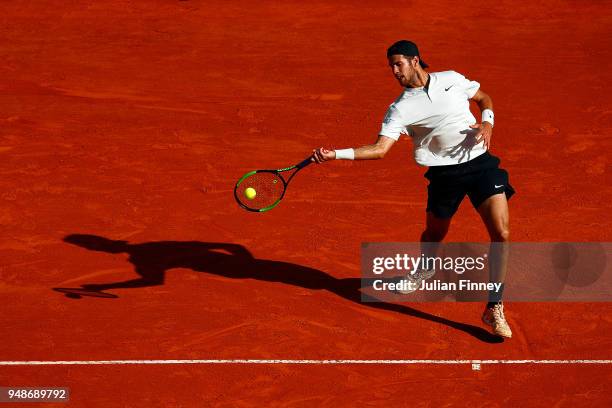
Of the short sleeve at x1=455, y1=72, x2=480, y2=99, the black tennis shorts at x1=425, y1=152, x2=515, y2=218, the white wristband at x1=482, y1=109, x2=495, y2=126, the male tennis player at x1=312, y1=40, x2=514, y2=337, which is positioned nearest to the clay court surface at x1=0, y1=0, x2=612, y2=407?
the male tennis player at x1=312, y1=40, x2=514, y2=337

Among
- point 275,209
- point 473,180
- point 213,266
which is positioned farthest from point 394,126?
point 275,209

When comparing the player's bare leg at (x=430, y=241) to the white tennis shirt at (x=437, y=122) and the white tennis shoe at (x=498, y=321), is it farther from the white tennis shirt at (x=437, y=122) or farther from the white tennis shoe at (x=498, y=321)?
the white tennis shoe at (x=498, y=321)

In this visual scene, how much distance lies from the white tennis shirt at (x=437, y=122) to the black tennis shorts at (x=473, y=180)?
0.24 ft

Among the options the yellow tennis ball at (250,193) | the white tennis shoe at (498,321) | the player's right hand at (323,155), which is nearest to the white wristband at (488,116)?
the player's right hand at (323,155)

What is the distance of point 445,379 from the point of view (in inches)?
320

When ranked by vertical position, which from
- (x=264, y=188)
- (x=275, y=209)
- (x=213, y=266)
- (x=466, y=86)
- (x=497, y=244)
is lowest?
(x=213, y=266)

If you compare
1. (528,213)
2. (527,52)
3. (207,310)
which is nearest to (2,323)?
(207,310)

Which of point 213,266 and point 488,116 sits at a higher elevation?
point 488,116

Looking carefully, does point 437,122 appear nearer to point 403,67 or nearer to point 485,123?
point 485,123

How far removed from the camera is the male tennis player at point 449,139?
8359mm

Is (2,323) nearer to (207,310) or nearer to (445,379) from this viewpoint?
(207,310)

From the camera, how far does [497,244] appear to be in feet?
27.8

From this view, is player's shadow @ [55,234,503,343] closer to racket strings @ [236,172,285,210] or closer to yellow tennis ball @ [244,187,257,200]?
racket strings @ [236,172,285,210]

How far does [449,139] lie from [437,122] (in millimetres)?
181
